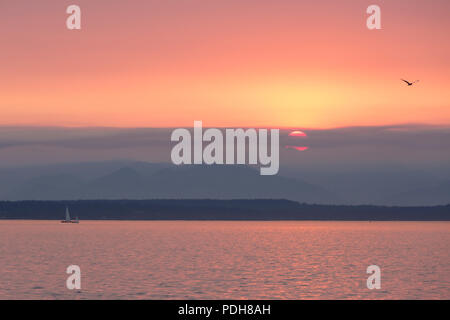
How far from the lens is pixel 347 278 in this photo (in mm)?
87375
